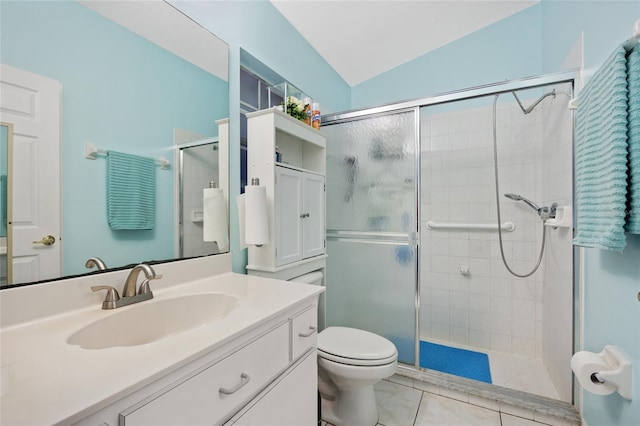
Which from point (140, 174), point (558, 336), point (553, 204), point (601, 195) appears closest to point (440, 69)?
point (553, 204)

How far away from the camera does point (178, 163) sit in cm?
114

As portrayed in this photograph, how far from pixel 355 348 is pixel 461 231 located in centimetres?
147

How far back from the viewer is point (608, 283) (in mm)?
1089

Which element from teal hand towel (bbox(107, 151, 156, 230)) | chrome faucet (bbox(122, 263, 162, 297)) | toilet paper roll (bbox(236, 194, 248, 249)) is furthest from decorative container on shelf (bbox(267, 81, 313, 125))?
chrome faucet (bbox(122, 263, 162, 297))

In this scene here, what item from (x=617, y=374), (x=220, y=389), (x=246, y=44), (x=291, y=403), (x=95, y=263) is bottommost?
(x=291, y=403)

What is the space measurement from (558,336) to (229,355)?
1946 mm

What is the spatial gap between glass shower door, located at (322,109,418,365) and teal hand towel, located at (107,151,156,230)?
1297mm

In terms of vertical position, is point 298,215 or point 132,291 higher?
point 298,215

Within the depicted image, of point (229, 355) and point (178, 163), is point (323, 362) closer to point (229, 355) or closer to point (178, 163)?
point (229, 355)

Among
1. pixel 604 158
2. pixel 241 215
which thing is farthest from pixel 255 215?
pixel 604 158

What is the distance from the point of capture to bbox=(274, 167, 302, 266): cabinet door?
1.45 metres

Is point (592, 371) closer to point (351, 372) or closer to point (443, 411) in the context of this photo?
point (443, 411)

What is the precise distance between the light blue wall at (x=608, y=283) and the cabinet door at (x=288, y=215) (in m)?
1.35

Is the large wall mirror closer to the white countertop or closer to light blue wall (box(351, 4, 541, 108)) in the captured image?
the white countertop
